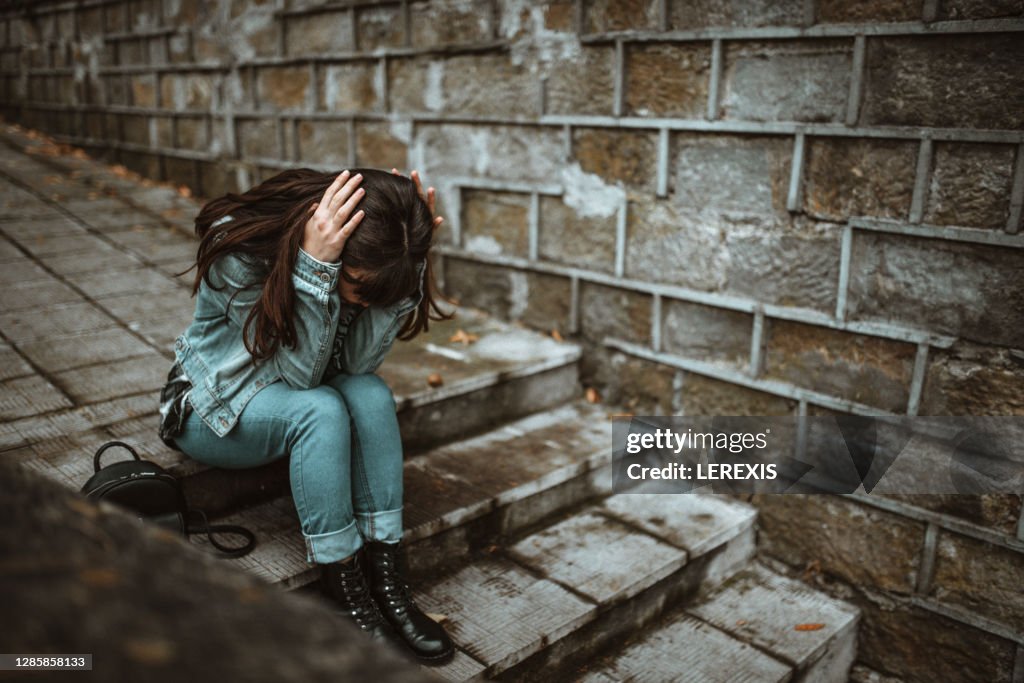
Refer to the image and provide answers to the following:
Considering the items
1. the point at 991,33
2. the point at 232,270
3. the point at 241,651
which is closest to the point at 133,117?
the point at 232,270

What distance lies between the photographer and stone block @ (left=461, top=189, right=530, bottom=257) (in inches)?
161

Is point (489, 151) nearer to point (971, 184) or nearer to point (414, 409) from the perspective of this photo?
point (414, 409)

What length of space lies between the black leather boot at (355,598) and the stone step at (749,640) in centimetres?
74

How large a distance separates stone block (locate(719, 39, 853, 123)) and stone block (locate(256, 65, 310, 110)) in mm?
2854

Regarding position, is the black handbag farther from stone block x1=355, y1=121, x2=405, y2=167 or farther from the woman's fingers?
stone block x1=355, y1=121, x2=405, y2=167

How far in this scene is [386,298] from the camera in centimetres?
234

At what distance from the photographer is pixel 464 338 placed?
4.03m

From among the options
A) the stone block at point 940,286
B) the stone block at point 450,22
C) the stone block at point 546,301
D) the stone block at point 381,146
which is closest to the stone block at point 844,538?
the stone block at point 940,286

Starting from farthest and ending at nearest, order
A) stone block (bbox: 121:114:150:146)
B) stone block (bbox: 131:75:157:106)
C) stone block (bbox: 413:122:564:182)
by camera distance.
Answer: stone block (bbox: 121:114:150:146)
stone block (bbox: 131:75:157:106)
stone block (bbox: 413:122:564:182)

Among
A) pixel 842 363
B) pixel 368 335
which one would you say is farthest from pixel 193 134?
pixel 842 363

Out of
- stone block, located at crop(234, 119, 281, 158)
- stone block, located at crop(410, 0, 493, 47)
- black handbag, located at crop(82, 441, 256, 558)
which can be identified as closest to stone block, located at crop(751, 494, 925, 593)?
black handbag, located at crop(82, 441, 256, 558)

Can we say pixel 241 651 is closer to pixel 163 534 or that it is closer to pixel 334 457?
pixel 163 534

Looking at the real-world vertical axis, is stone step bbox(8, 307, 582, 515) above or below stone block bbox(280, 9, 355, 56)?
below

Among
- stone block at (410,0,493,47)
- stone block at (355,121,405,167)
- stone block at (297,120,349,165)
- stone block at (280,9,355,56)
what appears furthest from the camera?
stone block at (297,120,349,165)
